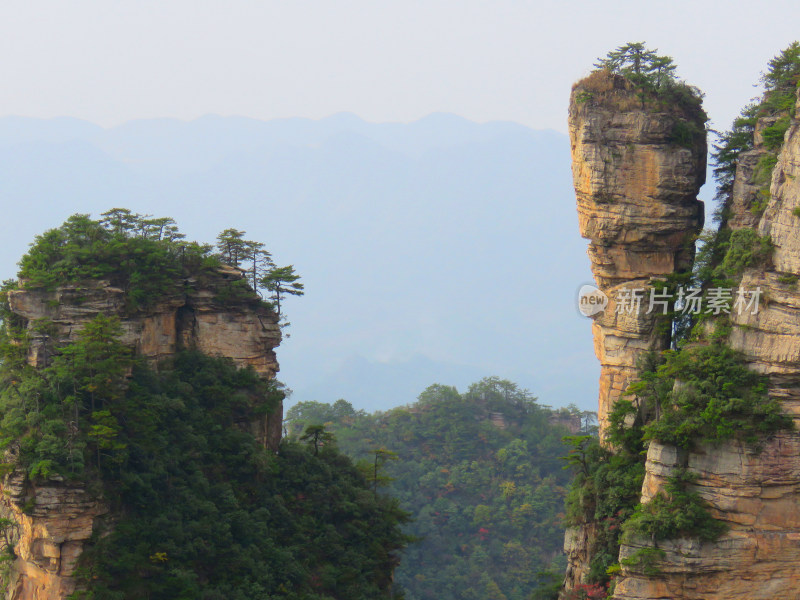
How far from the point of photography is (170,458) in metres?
22.6

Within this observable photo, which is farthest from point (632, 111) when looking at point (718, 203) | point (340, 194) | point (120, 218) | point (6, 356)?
point (340, 194)

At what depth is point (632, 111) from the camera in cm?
2319

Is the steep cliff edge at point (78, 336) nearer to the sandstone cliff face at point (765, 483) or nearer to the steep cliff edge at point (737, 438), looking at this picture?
the steep cliff edge at point (737, 438)

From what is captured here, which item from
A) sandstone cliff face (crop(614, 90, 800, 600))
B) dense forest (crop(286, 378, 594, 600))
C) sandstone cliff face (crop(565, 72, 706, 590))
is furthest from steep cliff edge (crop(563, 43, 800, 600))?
dense forest (crop(286, 378, 594, 600))

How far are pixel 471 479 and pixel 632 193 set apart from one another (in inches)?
917

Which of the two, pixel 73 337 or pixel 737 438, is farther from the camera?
pixel 73 337

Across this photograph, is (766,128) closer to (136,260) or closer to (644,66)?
(644,66)

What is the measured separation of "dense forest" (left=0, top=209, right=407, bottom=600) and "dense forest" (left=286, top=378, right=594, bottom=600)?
980 cm

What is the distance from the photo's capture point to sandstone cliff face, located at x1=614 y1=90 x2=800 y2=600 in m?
18.7

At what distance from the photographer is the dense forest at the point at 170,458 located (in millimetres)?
20594

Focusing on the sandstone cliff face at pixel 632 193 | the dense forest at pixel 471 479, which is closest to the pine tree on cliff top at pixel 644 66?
the sandstone cliff face at pixel 632 193

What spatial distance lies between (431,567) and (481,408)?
12265mm
